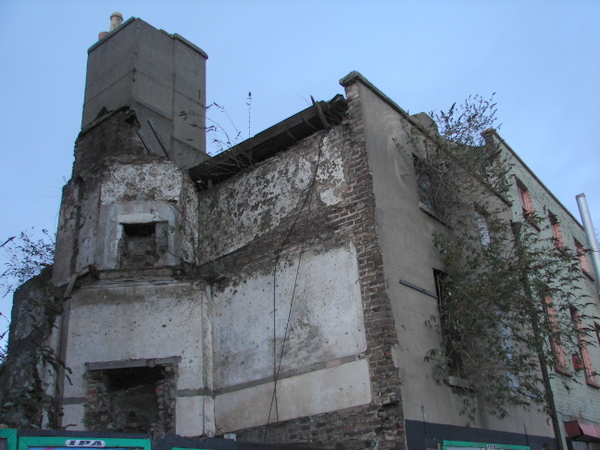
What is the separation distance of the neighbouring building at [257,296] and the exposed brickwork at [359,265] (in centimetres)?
2

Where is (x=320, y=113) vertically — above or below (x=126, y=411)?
above

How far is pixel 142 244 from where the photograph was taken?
1155cm

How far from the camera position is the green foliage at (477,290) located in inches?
385

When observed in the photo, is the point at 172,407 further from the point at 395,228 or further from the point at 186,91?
the point at 186,91

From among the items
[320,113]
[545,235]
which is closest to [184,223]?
[320,113]

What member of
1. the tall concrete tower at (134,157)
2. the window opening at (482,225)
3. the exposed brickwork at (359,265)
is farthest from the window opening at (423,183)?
the tall concrete tower at (134,157)

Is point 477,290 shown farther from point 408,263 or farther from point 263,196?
point 263,196

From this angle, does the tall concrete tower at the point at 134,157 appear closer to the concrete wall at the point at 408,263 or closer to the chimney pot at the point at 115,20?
the chimney pot at the point at 115,20

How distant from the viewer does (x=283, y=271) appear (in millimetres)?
10266

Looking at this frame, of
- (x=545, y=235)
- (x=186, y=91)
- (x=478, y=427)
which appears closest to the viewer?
(x=478, y=427)

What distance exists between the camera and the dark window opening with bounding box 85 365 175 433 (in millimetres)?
9875

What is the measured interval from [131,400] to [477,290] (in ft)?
19.5

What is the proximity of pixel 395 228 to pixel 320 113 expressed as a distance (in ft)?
7.63

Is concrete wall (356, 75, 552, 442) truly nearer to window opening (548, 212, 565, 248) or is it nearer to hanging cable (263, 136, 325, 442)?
hanging cable (263, 136, 325, 442)
